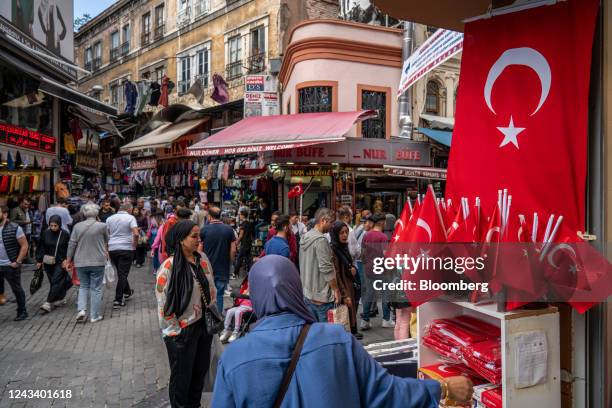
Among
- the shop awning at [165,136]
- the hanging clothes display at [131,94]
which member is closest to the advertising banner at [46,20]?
the hanging clothes display at [131,94]

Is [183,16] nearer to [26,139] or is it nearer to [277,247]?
[26,139]

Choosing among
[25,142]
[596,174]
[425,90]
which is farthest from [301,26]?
[596,174]

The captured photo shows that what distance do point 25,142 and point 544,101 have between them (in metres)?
13.6

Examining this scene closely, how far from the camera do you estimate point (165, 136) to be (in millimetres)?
18484

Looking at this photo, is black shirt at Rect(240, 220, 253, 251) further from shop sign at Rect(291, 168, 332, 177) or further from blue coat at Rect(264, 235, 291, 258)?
blue coat at Rect(264, 235, 291, 258)

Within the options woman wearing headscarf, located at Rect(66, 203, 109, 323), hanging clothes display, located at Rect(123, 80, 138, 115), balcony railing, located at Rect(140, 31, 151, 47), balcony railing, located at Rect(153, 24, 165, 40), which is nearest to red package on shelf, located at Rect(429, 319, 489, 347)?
woman wearing headscarf, located at Rect(66, 203, 109, 323)

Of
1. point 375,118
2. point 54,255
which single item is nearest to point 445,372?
point 54,255

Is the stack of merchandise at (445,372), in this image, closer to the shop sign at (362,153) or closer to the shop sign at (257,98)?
the shop sign at (362,153)

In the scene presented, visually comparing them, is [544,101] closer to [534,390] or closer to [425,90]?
[534,390]

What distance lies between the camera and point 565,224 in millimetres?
2607

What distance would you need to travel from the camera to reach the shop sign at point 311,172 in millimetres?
12867

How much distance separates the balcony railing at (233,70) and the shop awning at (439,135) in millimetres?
8150

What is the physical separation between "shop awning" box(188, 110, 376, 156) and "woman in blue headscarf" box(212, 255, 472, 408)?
28.1ft

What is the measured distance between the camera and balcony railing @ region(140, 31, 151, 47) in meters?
26.4
